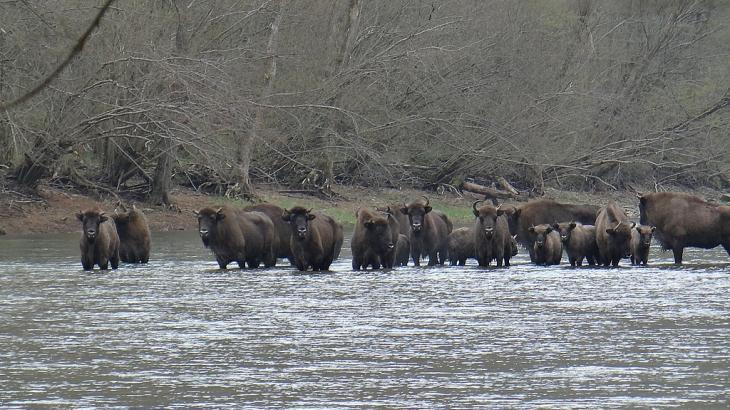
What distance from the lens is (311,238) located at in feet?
77.6

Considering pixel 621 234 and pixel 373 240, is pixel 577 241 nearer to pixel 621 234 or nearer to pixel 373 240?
pixel 621 234

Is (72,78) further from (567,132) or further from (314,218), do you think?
(567,132)

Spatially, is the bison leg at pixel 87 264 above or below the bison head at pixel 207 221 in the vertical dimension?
below

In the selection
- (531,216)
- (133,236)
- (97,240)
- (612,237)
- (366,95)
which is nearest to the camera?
(97,240)

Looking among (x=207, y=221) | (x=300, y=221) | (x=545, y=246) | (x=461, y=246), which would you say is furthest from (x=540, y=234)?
(x=207, y=221)

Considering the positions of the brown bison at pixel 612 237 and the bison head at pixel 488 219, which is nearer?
the bison head at pixel 488 219

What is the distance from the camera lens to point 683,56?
56.9m

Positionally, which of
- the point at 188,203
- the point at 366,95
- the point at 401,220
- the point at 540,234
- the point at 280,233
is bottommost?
the point at 540,234

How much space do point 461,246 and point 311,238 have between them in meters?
4.49

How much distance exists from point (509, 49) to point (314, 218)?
27.1 m

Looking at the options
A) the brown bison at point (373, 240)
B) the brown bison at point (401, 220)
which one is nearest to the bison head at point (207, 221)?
the brown bison at point (373, 240)

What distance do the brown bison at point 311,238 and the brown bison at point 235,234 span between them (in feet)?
2.15

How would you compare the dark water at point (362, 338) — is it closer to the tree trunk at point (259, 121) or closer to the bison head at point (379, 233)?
the bison head at point (379, 233)

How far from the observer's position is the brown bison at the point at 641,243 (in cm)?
2558
